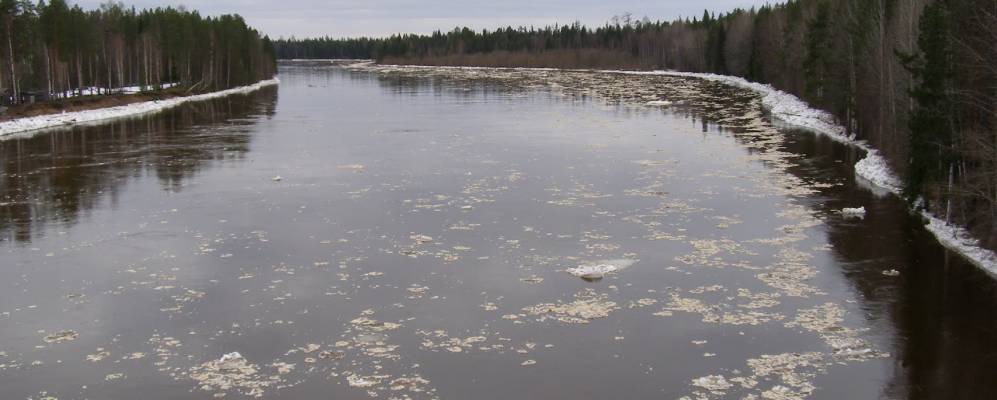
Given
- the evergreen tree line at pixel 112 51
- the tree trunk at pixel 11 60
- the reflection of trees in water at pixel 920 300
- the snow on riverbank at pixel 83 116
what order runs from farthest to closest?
the evergreen tree line at pixel 112 51 → the tree trunk at pixel 11 60 → the snow on riverbank at pixel 83 116 → the reflection of trees in water at pixel 920 300

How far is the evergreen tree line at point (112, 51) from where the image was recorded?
227 ft

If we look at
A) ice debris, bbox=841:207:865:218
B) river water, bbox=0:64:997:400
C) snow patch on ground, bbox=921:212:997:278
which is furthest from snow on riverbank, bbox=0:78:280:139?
snow patch on ground, bbox=921:212:997:278

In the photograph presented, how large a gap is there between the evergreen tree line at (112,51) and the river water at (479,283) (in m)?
37.6

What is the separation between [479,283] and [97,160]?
2813 cm

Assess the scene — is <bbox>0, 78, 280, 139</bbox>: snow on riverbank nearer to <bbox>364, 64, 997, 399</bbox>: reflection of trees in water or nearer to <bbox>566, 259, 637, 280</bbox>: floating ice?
<bbox>566, 259, 637, 280</bbox>: floating ice

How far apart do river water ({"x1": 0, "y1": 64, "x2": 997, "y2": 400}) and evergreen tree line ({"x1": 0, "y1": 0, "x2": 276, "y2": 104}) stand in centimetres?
3763

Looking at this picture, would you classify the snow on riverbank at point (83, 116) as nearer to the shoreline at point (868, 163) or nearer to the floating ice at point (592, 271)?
the floating ice at point (592, 271)

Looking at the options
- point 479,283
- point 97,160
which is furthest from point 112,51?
point 479,283

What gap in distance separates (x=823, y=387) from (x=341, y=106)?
66900mm

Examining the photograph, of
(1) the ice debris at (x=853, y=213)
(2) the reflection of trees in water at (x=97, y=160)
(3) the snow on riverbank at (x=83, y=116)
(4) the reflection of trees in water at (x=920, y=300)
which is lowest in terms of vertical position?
(4) the reflection of trees in water at (x=920, y=300)

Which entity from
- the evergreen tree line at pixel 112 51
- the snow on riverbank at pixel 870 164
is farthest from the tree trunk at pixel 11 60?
the snow on riverbank at pixel 870 164

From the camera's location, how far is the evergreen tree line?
69.2 meters

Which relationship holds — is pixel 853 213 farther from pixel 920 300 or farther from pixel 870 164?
pixel 870 164

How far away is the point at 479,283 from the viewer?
1903 cm
